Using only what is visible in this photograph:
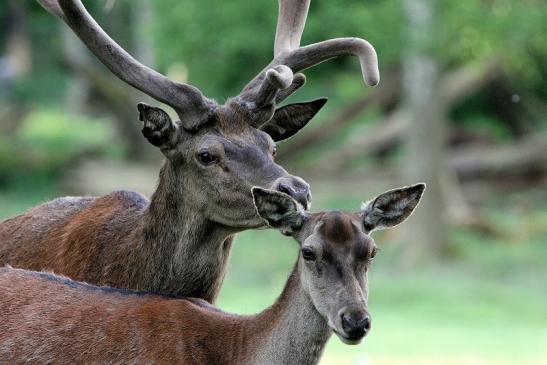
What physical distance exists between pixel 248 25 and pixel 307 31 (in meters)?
2.03

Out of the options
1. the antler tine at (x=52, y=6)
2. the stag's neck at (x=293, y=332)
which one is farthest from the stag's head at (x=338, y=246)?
the antler tine at (x=52, y=6)

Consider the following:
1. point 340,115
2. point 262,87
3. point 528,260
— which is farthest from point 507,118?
point 262,87

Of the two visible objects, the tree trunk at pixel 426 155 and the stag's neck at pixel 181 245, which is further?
the tree trunk at pixel 426 155

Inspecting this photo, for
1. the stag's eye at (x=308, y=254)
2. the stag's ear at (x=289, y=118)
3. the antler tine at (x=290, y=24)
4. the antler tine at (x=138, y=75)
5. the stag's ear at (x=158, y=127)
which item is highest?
the antler tine at (x=290, y=24)

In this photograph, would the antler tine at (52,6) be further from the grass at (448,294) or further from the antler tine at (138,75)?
the grass at (448,294)

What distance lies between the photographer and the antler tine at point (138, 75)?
29.6 ft

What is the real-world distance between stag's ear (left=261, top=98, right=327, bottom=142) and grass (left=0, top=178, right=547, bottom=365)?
7811 millimetres

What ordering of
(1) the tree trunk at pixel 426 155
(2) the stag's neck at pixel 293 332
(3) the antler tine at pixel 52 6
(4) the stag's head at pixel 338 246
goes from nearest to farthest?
(4) the stag's head at pixel 338 246
(2) the stag's neck at pixel 293 332
(3) the antler tine at pixel 52 6
(1) the tree trunk at pixel 426 155

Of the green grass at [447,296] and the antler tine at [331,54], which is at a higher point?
the green grass at [447,296]

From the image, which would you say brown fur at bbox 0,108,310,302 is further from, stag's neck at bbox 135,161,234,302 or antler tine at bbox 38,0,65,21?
antler tine at bbox 38,0,65,21

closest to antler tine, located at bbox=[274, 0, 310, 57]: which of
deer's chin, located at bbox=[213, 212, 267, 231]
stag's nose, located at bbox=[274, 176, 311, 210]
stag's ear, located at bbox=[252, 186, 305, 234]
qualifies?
deer's chin, located at bbox=[213, 212, 267, 231]

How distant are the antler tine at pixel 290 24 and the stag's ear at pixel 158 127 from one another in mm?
1451

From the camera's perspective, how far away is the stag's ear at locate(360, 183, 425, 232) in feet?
25.9

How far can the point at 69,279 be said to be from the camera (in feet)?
27.9
